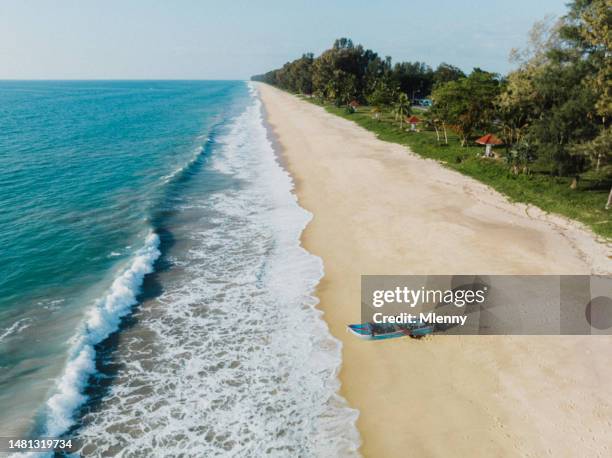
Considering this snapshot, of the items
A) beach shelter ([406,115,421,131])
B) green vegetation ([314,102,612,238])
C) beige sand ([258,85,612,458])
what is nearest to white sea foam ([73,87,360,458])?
beige sand ([258,85,612,458])

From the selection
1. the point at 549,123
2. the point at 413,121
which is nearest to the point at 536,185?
the point at 549,123

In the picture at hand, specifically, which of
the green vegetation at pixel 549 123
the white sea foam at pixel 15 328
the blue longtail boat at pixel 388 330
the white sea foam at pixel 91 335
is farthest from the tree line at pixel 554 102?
the white sea foam at pixel 15 328

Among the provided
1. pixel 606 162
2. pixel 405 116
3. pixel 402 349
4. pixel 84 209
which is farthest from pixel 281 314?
pixel 405 116

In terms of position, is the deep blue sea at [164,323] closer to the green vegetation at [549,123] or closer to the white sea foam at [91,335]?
the white sea foam at [91,335]

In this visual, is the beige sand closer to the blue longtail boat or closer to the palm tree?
the blue longtail boat

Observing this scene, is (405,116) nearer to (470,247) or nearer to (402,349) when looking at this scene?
(470,247)

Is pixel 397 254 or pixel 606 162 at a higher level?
pixel 606 162

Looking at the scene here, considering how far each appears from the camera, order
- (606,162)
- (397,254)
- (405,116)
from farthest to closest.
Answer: (405,116) → (606,162) → (397,254)
